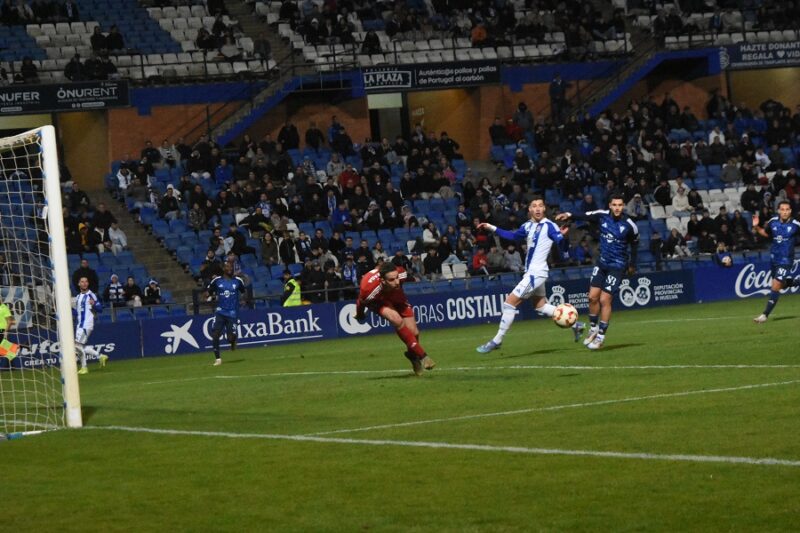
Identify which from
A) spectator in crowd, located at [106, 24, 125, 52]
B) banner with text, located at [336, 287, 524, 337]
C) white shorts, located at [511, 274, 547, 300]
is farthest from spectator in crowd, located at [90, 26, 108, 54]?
white shorts, located at [511, 274, 547, 300]

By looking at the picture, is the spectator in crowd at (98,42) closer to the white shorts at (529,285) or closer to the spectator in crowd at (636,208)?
the spectator in crowd at (636,208)

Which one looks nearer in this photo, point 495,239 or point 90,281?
point 90,281

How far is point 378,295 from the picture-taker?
18.8 metres

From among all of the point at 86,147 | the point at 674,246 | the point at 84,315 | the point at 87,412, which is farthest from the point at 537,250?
the point at 86,147

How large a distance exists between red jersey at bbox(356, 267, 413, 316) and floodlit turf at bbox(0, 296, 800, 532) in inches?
39.7

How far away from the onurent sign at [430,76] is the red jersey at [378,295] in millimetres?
25461

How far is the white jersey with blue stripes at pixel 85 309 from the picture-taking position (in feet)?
93.0

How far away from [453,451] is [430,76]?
113 feet

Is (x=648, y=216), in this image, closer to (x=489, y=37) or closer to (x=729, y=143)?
(x=729, y=143)

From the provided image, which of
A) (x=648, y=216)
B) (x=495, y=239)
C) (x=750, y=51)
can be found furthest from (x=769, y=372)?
(x=750, y=51)

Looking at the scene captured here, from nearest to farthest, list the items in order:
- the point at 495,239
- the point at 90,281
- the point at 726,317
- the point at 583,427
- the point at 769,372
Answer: the point at 583,427
the point at 769,372
the point at 726,317
the point at 90,281
the point at 495,239

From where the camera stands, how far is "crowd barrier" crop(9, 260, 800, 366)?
3291cm

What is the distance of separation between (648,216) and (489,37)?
9363 millimetres

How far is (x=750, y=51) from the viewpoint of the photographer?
49.3m
